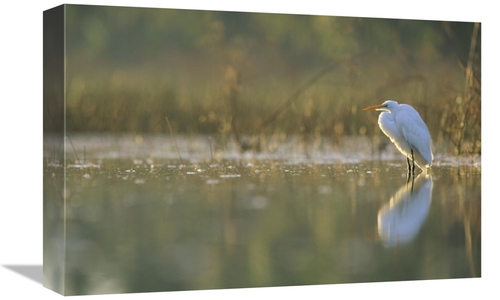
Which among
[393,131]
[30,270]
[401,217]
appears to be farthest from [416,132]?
[30,270]

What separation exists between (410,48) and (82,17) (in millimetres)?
2364

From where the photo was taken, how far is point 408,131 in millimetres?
7094

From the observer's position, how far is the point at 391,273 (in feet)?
21.6

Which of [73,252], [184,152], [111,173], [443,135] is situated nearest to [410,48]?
[443,135]

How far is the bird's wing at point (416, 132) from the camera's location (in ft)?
23.2

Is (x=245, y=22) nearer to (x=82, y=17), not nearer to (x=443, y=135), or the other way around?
(x=82, y=17)

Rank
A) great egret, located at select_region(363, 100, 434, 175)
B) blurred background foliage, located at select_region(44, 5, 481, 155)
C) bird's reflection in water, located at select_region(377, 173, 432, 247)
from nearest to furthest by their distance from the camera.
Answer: blurred background foliage, located at select_region(44, 5, 481, 155), bird's reflection in water, located at select_region(377, 173, 432, 247), great egret, located at select_region(363, 100, 434, 175)

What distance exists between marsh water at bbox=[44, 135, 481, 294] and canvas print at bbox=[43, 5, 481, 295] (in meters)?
0.01

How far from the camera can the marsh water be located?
233 inches

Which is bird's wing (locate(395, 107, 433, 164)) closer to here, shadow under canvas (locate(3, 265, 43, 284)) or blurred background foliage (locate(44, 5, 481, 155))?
blurred background foliage (locate(44, 5, 481, 155))

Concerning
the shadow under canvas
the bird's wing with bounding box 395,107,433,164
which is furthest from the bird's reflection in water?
the shadow under canvas

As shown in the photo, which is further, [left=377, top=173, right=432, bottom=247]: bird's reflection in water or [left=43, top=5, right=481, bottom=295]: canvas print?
[left=377, top=173, right=432, bottom=247]: bird's reflection in water

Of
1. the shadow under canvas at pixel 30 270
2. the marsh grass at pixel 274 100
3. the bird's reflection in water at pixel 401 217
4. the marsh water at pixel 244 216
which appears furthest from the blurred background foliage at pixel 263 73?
the shadow under canvas at pixel 30 270

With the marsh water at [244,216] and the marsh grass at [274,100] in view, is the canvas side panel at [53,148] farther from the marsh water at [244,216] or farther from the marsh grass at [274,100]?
the marsh grass at [274,100]
